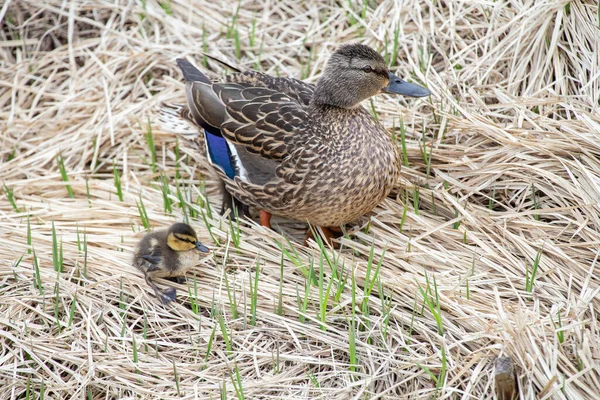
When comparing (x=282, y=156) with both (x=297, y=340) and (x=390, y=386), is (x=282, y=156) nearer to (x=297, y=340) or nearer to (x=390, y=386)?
(x=297, y=340)

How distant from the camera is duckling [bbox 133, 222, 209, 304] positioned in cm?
343

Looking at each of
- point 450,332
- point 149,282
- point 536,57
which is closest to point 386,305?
point 450,332

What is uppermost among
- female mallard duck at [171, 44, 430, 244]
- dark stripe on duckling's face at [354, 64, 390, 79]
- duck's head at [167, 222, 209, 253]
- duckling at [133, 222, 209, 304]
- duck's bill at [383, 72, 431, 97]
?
dark stripe on duckling's face at [354, 64, 390, 79]

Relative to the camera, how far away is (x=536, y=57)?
165 inches

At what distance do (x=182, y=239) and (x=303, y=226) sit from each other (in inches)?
32.1

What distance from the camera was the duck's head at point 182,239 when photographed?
3434mm

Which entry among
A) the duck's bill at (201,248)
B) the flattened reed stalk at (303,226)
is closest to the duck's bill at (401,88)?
the flattened reed stalk at (303,226)

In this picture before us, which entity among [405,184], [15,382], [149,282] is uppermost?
[405,184]

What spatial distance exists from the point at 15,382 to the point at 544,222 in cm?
232

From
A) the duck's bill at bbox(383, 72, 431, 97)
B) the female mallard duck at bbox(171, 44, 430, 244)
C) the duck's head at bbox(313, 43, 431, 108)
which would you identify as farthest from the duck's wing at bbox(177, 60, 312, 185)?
the duck's bill at bbox(383, 72, 431, 97)

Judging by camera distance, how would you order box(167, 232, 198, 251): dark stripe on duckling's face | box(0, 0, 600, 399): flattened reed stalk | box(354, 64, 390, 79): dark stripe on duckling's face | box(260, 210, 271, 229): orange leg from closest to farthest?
box(0, 0, 600, 399): flattened reed stalk < box(167, 232, 198, 251): dark stripe on duckling's face < box(354, 64, 390, 79): dark stripe on duckling's face < box(260, 210, 271, 229): orange leg

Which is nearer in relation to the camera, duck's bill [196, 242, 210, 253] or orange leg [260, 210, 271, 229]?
duck's bill [196, 242, 210, 253]

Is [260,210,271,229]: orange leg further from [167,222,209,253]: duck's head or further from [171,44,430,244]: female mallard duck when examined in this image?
[167,222,209,253]: duck's head

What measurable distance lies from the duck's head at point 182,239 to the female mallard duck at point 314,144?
0.46 meters
